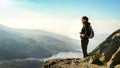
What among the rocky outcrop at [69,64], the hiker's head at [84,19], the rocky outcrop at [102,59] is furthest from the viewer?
the hiker's head at [84,19]

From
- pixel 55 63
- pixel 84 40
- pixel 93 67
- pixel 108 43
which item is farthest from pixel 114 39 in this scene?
pixel 55 63

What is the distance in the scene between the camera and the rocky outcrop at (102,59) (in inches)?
773

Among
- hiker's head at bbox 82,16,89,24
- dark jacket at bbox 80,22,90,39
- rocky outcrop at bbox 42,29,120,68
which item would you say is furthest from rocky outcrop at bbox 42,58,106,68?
hiker's head at bbox 82,16,89,24

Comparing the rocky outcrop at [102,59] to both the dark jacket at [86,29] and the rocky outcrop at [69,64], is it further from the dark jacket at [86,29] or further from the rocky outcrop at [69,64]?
the dark jacket at [86,29]

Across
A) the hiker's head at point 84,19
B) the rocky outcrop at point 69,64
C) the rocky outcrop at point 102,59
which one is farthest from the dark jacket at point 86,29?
the rocky outcrop at point 69,64

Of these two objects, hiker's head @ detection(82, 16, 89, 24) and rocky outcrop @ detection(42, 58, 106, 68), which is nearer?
rocky outcrop @ detection(42, 58, 106, 68)

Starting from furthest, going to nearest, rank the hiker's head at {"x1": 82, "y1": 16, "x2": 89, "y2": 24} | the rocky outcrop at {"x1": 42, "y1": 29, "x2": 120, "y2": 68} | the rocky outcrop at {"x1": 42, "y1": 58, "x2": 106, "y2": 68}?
the hiker's head at {"x1": 82, "y1": 16, "x2": 89, "y2": 24} < the rocky outcrop at {"x1": 42, "y1": 58, "x2": 106, "y2": 68} < the rocky outcrop at {"x1": 42, "y1": 29, "x2": 120, "y2": 68}

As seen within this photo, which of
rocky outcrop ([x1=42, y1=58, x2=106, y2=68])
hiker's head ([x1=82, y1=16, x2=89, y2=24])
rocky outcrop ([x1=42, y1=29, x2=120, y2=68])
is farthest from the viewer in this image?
hiker's head ([x1=82, y1=16, x2=89, y2=24])

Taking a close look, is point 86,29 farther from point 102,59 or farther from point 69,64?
point 69,64

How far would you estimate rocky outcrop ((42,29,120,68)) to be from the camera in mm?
19625

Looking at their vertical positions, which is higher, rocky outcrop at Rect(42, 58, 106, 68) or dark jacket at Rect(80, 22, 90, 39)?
A: dark jacket at Rect(80, 22, 90, 39)

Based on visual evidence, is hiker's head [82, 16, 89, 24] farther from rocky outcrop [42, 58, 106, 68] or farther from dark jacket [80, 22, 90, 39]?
rocky outcrop [42, 58, 106, 68]

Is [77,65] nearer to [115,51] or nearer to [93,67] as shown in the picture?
[93,67]

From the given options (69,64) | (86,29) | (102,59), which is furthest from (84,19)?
(69,64)
